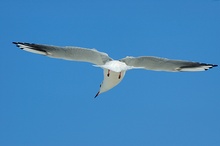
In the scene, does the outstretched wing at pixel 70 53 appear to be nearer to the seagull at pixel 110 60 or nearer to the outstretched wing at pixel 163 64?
the seagull at pixel 110 60

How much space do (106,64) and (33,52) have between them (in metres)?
0.68

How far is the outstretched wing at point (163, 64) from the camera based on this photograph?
3.27 metres

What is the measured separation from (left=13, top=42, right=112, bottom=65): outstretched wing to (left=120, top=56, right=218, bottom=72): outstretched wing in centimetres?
20

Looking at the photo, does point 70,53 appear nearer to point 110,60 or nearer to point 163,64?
point 110,60

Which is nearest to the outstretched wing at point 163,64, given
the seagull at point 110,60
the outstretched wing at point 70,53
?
the seagull at point 110,60

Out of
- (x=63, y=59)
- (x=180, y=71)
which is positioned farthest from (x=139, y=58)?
(x=63, y=59)

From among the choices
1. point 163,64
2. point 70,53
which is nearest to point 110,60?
point 70,53

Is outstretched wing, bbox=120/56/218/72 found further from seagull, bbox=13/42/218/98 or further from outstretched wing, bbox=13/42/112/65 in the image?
outstretched wing, bbox=13/42/112/65

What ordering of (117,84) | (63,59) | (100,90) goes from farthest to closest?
(100,90)
(117,84)
(63,59)

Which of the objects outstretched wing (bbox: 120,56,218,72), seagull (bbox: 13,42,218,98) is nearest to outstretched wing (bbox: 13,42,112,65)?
seagull (bbox: 13,42,218,98)

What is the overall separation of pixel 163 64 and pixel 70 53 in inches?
Answer: 31.0

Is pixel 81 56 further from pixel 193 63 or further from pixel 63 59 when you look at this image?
pixel 193 63

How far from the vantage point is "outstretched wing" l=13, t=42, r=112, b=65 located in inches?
128

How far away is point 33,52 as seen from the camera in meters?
3.39
